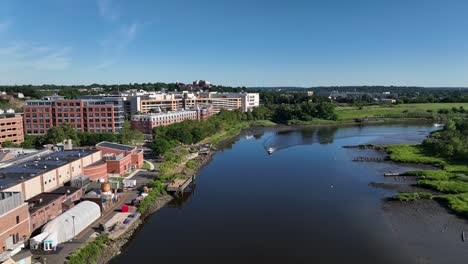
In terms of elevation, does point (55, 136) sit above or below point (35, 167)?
above

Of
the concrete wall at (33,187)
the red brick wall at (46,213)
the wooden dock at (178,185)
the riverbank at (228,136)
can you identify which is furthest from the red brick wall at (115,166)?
the red brick wall at (46,213)

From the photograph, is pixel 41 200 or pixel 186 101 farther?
pixel 186 101

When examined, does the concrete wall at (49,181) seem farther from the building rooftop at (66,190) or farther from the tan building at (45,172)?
the building rooftop at (66,190)

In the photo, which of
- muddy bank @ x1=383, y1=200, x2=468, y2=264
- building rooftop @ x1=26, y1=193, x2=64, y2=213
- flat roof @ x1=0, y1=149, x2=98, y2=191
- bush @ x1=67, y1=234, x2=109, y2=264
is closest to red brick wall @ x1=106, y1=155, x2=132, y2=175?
flat roof @ x1=0, y1=149, x2=98, y2=191

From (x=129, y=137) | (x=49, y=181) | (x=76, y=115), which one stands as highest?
(x=76, y=115)

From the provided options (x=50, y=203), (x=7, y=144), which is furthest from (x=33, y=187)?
(x=7, y=144)

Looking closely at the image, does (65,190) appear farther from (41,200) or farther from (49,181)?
(41,200)

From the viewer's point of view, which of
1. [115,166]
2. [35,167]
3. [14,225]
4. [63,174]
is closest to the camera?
[14,225]
